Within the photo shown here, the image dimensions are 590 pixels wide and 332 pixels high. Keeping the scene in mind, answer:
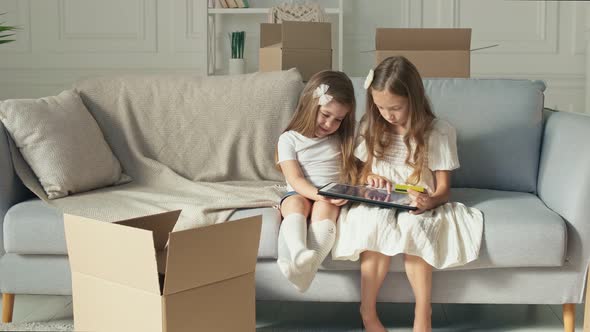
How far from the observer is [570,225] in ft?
7.30

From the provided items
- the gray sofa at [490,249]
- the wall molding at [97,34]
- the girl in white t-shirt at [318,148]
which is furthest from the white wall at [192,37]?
the girl in white t-shirt at [318,148]

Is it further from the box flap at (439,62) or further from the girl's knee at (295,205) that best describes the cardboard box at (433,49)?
the girl's knee at (295,205)

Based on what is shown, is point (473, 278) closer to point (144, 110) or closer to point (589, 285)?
point (589, 285)

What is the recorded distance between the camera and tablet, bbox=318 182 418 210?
7.09ft

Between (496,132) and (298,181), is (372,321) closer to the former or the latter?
(298,181)

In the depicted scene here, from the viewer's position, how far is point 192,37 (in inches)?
187

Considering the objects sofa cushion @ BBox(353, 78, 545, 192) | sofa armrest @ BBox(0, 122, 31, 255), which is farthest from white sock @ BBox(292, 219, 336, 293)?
sofa armrest @ BBox(0, 122, 31, 255)

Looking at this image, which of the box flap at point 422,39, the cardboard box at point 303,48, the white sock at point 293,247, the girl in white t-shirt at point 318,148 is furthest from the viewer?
the cardboard box at point 303,48

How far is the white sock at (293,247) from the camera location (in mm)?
2068

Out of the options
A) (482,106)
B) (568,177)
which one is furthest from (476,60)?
(568,177)

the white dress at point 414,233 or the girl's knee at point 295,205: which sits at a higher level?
the girl's knee at point 295,205

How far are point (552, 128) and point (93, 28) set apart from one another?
303cm

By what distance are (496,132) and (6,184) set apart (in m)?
1.55

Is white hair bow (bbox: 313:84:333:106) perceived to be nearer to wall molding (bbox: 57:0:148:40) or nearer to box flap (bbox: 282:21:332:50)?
box flap (bbox: 282:21:332:50)
